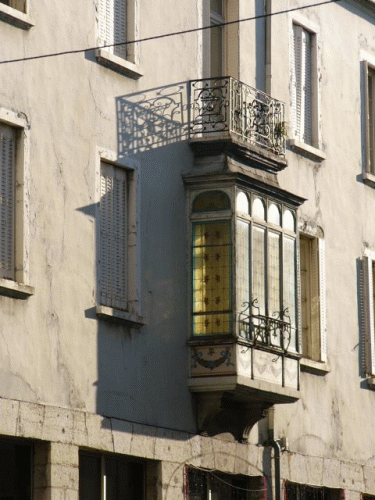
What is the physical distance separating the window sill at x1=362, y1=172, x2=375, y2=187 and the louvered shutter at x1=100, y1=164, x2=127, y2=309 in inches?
309

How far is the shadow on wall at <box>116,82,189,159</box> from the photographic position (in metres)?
26.4

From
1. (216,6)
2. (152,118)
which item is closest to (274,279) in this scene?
(152,118)

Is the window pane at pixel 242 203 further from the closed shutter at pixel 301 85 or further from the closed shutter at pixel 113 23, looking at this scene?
the closed shutter at pixel 301 85

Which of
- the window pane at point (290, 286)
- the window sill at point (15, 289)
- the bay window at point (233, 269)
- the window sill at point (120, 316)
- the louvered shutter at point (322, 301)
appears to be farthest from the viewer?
the louvered shutter at point (322, 301)

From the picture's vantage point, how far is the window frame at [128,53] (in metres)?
26.0

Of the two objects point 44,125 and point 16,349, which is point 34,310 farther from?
point 44,125

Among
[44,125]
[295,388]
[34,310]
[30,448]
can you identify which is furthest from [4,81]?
[295,388]

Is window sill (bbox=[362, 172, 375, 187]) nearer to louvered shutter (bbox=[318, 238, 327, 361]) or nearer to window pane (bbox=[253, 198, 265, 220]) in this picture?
louvered shutter (bbox=[318, 238, 327, 361])

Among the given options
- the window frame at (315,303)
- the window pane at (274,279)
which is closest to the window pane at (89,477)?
the window pane at (274,279)

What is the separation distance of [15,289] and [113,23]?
209 inches

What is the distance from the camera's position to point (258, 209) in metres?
28.0

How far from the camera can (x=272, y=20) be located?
3069cm

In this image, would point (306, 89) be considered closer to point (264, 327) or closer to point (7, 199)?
point (264, 327)

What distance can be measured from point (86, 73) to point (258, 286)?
4.60 metres
